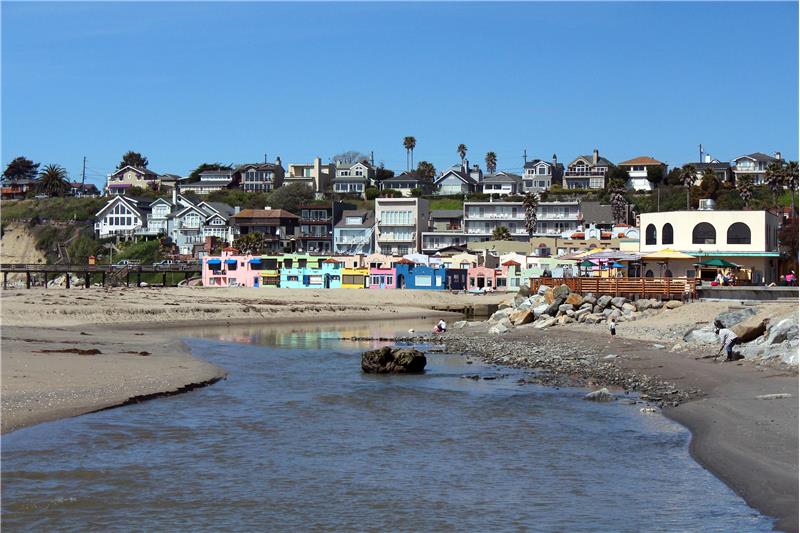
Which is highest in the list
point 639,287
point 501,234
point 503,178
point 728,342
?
point 503,178

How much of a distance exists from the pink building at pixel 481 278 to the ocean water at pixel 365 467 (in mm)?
68382

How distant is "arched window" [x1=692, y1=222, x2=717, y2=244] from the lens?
58562mm

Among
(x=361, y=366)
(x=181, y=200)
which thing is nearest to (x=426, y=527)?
(x=361, y=366)

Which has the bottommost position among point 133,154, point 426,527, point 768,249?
point 426,527

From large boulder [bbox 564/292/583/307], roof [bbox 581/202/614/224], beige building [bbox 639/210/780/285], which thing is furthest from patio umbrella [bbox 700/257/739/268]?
roof [bbox 581/202/614/224]

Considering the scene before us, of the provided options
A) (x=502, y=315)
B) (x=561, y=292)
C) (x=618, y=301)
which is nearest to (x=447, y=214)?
(x=502, y=315)

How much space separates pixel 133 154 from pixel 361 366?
563 feet

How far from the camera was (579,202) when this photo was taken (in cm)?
12119

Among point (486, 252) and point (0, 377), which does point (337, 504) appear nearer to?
point (0, 377)

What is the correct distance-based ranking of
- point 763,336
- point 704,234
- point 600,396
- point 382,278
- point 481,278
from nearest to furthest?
point 600,396 < point 763,336 < point 704,234 < point 382,278 < point 481,278

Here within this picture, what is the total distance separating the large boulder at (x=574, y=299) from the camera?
49.6m

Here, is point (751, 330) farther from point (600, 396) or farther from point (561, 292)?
point (561, 292)

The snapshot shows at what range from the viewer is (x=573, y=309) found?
162 ft

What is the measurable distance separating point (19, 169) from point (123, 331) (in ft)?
504
